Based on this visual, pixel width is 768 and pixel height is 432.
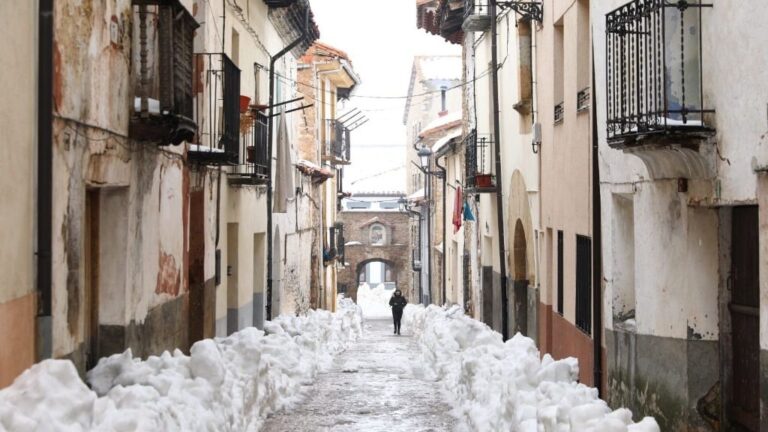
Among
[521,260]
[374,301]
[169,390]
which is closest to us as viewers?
[169,390]

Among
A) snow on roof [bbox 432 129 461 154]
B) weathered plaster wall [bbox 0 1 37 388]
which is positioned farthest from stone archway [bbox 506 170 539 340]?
weathered plaster wall [bbox 0 1 37 388]

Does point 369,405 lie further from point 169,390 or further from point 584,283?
point 169,390

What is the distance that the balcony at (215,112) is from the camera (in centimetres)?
1327

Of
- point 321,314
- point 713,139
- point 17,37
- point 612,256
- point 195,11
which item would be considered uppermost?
point 195,11

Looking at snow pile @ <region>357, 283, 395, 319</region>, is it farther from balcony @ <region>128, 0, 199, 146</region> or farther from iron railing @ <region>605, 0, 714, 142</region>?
iron railing @ <region>605, 0, 714, 142</region>

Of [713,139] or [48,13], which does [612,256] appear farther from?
[48,13]

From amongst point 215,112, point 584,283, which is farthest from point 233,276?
point 584,283

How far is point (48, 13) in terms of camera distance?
7.57 metres

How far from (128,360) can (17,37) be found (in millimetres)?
2920

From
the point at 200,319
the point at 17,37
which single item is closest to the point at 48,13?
the point at 17,37

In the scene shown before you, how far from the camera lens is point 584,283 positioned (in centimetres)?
1321

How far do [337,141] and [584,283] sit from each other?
2430 cm

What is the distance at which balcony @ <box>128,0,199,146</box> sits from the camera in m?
9.86

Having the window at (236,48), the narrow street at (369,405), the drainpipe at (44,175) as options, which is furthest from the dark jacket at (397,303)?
the drainpipe at (44,175)
